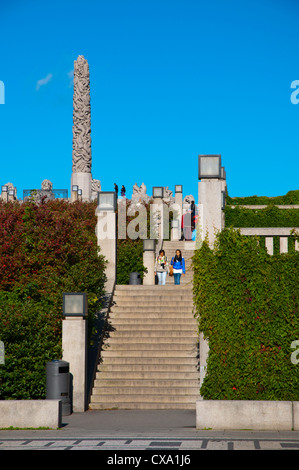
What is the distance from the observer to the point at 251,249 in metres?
13.3

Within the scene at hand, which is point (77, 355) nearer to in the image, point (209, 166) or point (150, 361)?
point (150, 361)

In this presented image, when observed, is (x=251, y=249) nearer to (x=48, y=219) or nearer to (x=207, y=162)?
(x=207, y=162)

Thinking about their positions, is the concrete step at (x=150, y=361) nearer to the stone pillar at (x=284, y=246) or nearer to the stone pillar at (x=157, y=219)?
the stone pillar at (x=284, y=246)

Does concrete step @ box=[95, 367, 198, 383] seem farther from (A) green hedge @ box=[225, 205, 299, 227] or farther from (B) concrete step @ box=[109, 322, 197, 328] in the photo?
(A) green hedge @ box=[225, 205, 299, 227]

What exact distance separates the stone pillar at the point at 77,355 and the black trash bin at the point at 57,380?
711mm

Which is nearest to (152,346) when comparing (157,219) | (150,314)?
(150,314)

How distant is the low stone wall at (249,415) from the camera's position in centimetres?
1127

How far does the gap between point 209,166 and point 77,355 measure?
5260mm

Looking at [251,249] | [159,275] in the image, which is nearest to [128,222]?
[159,275]

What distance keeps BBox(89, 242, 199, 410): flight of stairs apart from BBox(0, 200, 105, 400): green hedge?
1004 mm

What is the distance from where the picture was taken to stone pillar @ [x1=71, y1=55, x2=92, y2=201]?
5944cm

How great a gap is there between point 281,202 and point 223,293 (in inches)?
1118

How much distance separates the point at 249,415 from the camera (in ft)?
37.1

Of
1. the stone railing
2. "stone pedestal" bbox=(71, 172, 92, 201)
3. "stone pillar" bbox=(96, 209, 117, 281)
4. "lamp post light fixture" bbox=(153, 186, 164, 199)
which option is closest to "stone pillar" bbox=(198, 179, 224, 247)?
the stone railing
